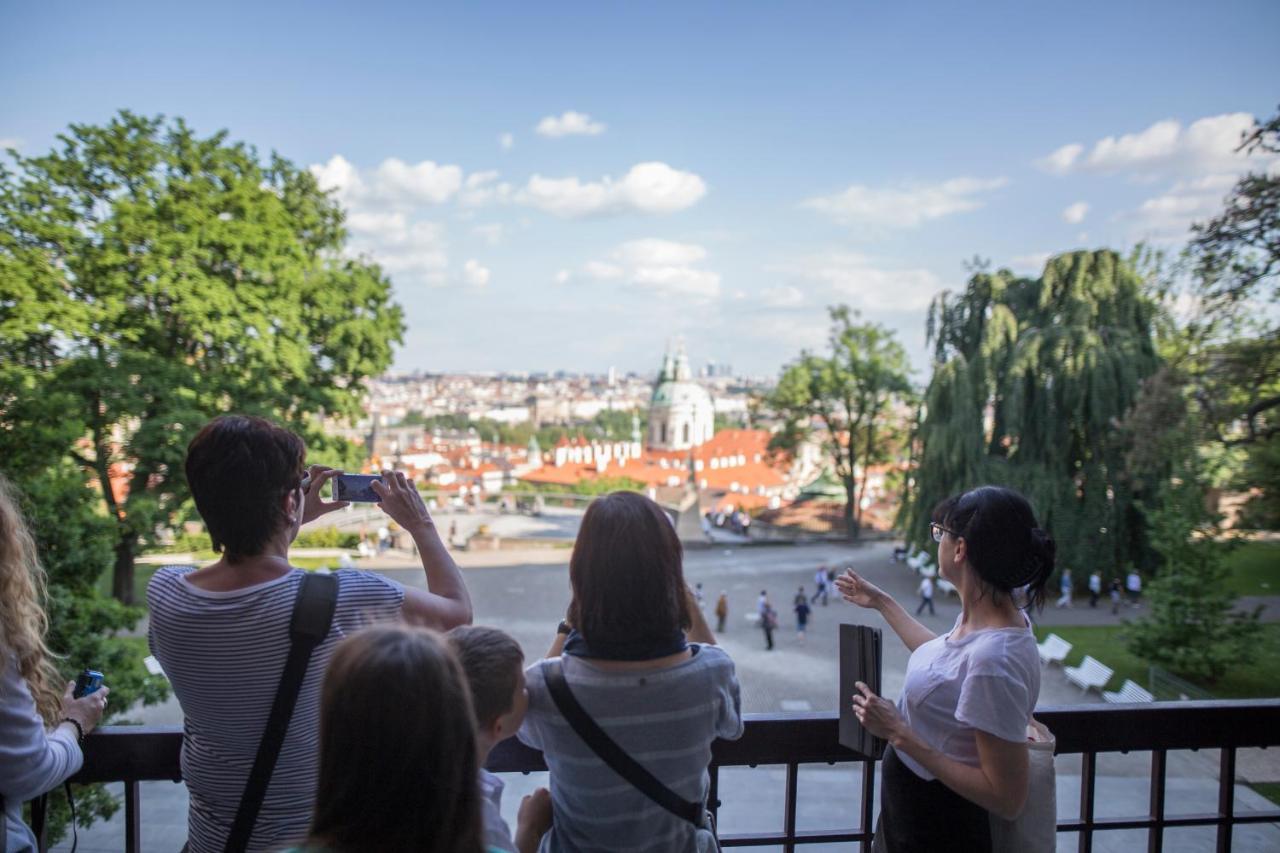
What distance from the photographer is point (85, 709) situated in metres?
1.92

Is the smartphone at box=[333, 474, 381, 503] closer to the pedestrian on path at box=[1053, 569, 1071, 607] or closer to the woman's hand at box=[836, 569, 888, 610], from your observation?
the woman's hand at box=[836, 569, 888, 610]

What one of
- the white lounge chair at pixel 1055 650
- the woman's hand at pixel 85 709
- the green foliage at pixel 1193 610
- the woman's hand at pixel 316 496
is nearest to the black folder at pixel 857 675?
the woman's hand at pixel 316 496

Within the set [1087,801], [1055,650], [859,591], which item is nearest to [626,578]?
[859,591]

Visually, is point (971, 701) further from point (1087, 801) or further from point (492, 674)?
point (492, 674)

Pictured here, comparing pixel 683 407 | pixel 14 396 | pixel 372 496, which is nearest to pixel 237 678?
pixel 372 496

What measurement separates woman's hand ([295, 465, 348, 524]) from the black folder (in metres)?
1.22

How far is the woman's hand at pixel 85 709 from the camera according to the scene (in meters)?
1.91

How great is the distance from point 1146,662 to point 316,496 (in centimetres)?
1444

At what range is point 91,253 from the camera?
15.1 m

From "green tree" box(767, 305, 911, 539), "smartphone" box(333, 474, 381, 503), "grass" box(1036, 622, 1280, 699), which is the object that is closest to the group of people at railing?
"smartphone" box(333, 474, 381, 503)

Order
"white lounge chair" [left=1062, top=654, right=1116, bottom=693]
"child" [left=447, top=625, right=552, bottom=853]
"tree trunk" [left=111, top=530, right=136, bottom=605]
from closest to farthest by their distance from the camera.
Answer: "child" [left=447, top=625, right=552, bottom=853] < "white lounge chair" [left=1062, top=654, right=1116, bottom=693] < "tree trunk" [left=111, top=530, right=136, bottom=605]

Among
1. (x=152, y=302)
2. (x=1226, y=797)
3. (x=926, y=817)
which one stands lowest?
(x=1226, y=797)

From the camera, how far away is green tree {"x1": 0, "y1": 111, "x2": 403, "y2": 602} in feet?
47.6

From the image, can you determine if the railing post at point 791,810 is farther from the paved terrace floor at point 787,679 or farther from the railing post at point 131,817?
the railing post at point 131,817
